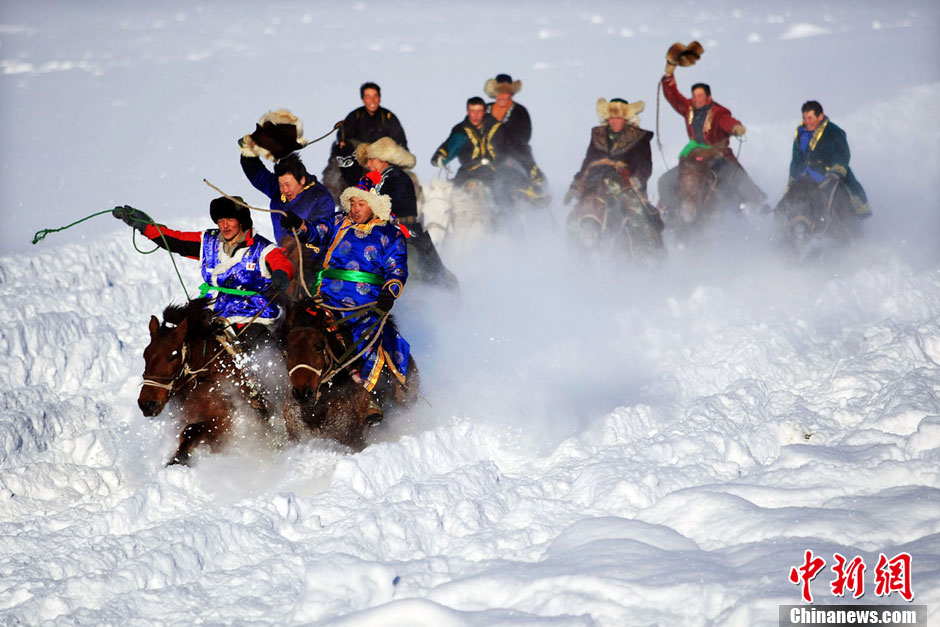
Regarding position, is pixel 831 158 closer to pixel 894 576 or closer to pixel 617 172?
pixel 617 172

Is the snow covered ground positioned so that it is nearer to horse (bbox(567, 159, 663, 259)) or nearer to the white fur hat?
horse (bbox(567, 159, 663, 259))

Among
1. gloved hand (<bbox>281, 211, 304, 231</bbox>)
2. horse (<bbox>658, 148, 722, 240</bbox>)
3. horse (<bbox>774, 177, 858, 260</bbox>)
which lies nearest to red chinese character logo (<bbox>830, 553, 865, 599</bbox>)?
gloved hand (<bbox>281, 211, 304, 231</bbox>)

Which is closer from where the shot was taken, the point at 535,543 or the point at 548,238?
the point at 535,543

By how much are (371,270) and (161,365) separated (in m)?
1.74

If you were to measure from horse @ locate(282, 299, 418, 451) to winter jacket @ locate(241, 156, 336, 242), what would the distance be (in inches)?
79.1

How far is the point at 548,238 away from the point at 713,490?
772 cm

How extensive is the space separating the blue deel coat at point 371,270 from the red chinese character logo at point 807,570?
3427 millimetres

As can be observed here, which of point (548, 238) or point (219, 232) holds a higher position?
point (548, 238)

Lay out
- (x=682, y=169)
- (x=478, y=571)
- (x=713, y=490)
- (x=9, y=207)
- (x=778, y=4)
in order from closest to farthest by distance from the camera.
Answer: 1. (x=478, y=571)
2. (x=713, y=490)
3. (x=682, y=169)
4. (x=9, y=207)
5. (x=778, y=4)

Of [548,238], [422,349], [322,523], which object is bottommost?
[322,523]

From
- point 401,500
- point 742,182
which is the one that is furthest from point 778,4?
point 401,500

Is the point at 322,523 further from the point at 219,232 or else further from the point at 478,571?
the point at 219,232

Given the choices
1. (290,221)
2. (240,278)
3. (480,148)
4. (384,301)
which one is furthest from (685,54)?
(240,278)

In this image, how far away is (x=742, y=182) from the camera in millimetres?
12789
